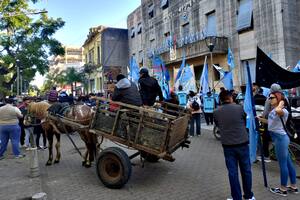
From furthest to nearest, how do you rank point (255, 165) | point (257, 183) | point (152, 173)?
point (255, 165), point (152, 173), point (257, 183)

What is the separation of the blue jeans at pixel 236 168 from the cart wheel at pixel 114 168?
6.20 ft

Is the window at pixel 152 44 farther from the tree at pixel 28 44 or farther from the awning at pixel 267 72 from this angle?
the awning at pixel 267 72

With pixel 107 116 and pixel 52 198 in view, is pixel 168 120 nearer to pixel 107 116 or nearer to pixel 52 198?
pixel 107 116

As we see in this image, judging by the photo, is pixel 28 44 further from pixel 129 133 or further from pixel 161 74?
pixel 129 133

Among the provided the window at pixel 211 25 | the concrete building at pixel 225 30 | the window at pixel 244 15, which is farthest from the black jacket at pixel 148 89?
the window at pixel 211 25

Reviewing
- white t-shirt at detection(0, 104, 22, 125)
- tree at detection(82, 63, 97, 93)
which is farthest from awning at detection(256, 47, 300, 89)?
tree at detection(82, 63, 97, 93)

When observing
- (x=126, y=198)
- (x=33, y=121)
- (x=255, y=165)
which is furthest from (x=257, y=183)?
(x=33, y=121)

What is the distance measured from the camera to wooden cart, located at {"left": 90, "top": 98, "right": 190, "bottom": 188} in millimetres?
5168

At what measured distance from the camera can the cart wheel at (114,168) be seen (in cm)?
544

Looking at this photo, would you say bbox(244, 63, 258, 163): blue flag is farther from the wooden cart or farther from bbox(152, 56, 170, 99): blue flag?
bbox(152, 56, 170, 99): blue flag

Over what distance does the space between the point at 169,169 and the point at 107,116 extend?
2128 mm

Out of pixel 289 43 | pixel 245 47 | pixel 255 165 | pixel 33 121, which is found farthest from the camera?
pixel 245 47

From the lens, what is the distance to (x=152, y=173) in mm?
6621

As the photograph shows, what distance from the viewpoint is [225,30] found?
19.7 m
